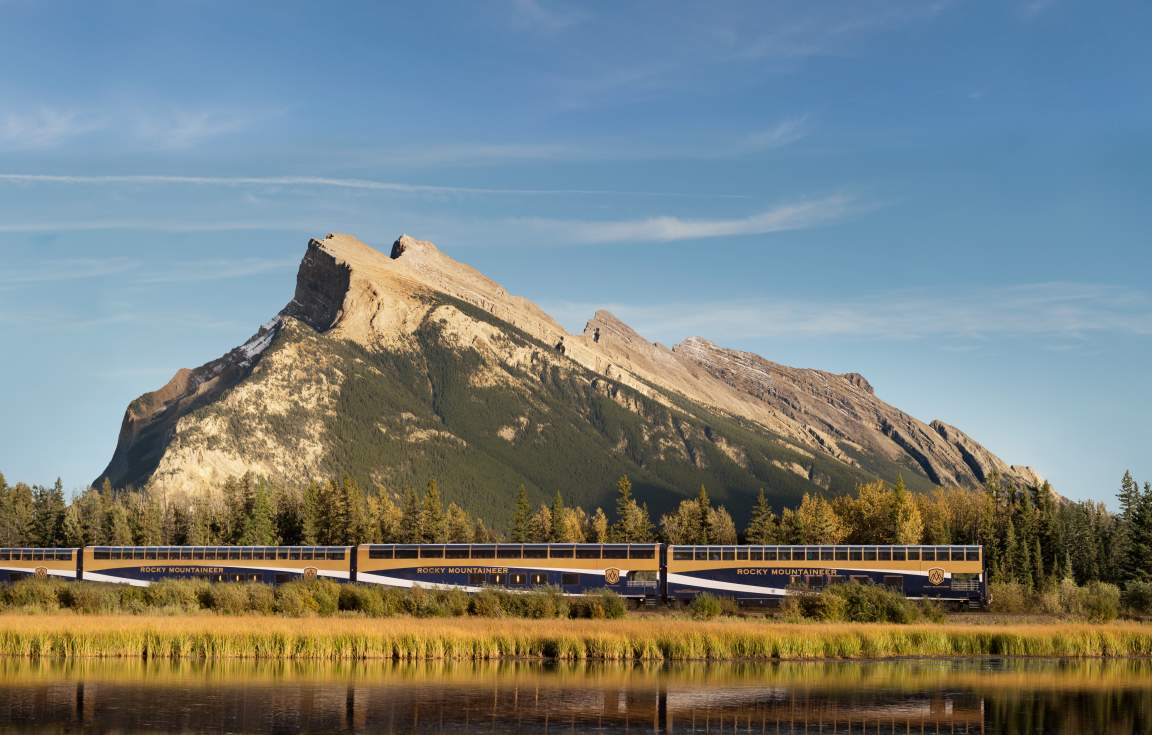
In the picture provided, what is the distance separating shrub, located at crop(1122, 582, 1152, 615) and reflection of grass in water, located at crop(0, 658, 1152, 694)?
32.1 m

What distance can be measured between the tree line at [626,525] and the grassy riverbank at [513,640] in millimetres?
60346

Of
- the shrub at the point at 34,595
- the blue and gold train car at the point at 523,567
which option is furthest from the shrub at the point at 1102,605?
the shrub at the point at 34,595

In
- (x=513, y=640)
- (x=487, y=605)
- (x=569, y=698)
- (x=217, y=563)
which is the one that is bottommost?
(x=569, y=698)

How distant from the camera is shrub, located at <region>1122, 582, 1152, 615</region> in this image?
301 ft

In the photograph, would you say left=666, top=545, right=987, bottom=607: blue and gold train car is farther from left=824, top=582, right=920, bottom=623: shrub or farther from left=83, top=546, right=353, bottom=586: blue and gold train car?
left=83, top=546, right=353, bottom=586: blue and gold train car

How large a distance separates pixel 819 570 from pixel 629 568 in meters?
13.7

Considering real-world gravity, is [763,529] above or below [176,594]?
above

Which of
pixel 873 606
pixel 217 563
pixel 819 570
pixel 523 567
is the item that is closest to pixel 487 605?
pixel 523 567

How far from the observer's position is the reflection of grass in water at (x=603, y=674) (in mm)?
52656

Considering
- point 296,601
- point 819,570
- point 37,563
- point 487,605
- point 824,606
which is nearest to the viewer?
point 824,606

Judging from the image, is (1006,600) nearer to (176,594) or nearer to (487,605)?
(487,605)

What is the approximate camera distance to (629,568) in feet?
311

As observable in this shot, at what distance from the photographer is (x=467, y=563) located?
3893 inches

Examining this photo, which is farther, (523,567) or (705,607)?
(523,567)
